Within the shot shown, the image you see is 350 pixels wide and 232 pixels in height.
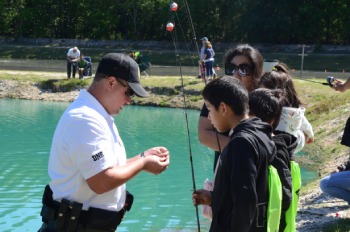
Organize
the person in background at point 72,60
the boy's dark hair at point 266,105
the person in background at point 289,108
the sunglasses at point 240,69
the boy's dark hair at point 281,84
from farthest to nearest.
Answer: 1. the person in background at point 72,60
2. the sunglasses at point 240,69
3. the boy's dark hair at point 281,84
4. the person in background at point 289,108
5. the boy's dark hair at point 266,105

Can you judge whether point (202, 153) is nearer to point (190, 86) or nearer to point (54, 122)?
point (54, 122)

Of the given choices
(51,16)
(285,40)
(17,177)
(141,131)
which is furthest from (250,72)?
(51,16)

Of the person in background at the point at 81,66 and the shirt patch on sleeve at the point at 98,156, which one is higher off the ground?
the shirt patch on sleeve at the point at 98,156

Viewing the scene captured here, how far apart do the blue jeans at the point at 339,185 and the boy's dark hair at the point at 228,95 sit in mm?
2818

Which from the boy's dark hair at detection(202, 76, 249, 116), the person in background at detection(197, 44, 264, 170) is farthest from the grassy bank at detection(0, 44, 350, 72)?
the boy's dark hair at detection(202, 76, 249, 116)

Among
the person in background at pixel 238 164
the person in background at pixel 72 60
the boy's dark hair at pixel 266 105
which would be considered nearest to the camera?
the person in background at pixel 238 164

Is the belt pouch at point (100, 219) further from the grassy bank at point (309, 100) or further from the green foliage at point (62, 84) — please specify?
the green foliage at point (62, 84)

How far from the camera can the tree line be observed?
153ft

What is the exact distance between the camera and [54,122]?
20266mm

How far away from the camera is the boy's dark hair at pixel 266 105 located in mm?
3814

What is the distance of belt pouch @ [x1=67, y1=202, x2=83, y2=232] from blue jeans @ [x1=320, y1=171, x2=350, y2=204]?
3415 millimetres

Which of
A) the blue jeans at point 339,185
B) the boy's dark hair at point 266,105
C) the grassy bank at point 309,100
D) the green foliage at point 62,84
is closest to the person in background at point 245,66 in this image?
the boy's dark hair at point 266,105

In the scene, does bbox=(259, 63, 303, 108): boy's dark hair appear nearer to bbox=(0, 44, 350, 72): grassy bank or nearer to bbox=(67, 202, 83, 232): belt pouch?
bbox=(67, 202, 83, 232): belt pouch

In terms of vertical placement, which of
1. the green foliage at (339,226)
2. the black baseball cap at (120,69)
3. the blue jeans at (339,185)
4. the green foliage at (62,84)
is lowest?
the green foliage at (62,84)
